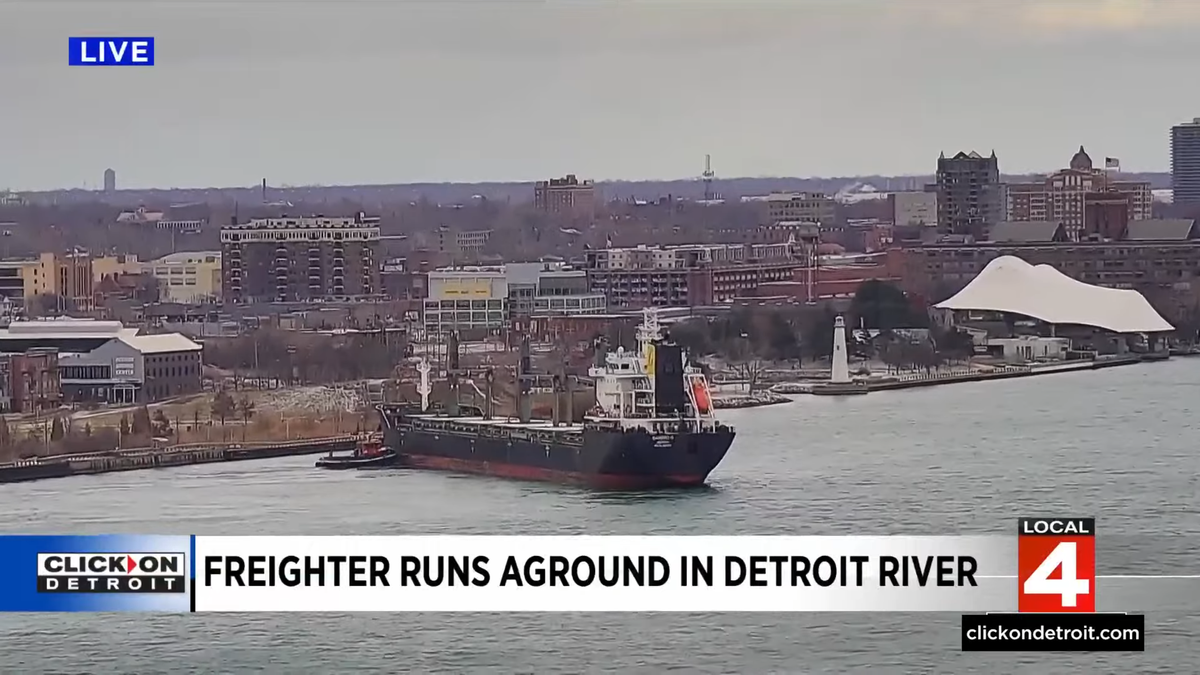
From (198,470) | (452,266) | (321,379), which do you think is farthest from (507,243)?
(198,470)

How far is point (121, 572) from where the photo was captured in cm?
508

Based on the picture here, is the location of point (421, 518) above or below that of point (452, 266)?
below

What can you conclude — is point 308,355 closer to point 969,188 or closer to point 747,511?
point 747,511

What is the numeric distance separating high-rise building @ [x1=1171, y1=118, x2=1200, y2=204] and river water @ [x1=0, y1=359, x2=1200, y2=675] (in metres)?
0.43

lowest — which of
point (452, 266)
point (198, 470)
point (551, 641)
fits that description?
point (551, 641)

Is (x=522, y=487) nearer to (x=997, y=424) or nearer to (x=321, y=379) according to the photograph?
(x=321, y=379)

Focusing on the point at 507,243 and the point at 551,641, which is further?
the point at 507,243

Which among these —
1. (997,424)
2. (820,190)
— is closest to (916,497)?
(997,424)

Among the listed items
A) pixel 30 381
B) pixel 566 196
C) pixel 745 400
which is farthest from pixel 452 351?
pixel 30 381

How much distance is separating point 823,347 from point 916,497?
17.9 inches

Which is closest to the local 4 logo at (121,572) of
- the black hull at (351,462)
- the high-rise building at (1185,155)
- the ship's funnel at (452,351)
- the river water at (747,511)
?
the river water at (747,511)

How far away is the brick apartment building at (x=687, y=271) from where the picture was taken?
5645mm

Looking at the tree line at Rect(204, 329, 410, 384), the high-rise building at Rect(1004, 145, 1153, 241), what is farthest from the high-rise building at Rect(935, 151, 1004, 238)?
the tree line at Rect(204, 329, 410, 384)

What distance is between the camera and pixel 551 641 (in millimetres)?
5254
